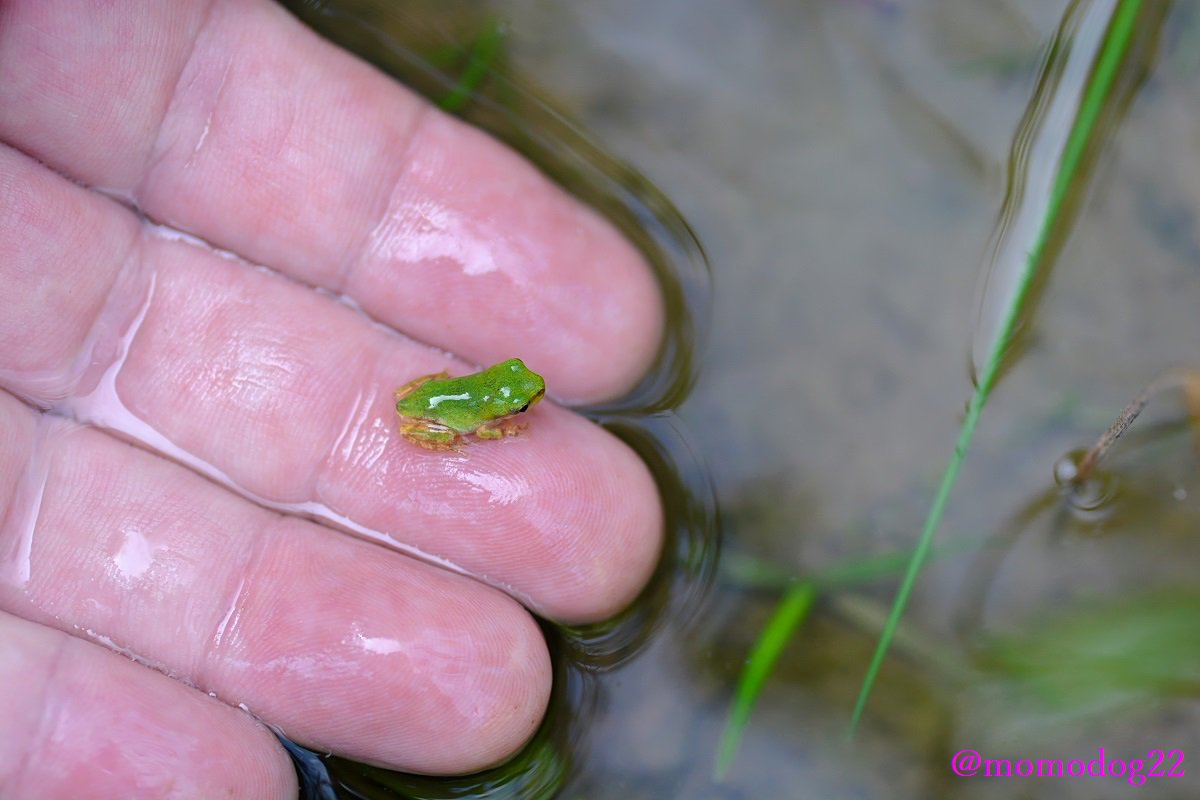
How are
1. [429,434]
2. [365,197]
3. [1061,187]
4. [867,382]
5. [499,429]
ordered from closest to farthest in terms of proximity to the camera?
[429,434]
[499,429]
[365,197]
[1061,187]
[867,382]

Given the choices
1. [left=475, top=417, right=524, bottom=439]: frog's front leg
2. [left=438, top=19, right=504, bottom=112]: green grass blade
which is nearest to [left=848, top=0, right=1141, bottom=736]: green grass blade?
[left=475, top=417, right=524, bottom=439]: frog's front leg

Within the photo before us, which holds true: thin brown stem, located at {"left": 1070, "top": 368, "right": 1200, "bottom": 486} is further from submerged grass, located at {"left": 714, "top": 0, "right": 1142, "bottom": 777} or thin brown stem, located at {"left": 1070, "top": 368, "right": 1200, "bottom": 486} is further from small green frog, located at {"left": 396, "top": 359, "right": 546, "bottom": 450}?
small green frog, located at {"left": 396, "top": 359, "right": 546, "bottom": 450}

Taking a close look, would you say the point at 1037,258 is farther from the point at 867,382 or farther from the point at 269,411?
the point at 269,411

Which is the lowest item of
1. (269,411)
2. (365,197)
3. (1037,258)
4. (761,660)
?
(761,660)

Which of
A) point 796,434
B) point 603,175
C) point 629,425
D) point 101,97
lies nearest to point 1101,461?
point 796,434

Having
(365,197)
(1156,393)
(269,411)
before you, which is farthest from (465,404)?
(1156,393)

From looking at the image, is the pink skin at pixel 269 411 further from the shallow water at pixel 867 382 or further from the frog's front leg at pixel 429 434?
the shallow water at pixel 867 382
